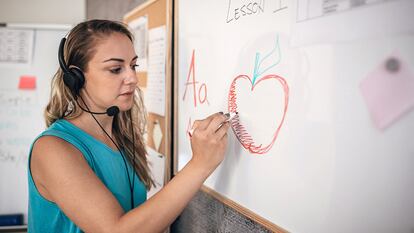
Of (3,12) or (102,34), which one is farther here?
(3,12)

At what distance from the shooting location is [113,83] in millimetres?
738

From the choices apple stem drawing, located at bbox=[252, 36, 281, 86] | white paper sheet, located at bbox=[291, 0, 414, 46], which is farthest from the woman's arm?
white paper sheet, located at bbox=[291, 0, 414, 46]

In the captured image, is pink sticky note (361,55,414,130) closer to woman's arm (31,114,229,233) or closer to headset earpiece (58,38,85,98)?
woman's arm (31,114,229,233)

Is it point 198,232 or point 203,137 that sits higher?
point 203,137

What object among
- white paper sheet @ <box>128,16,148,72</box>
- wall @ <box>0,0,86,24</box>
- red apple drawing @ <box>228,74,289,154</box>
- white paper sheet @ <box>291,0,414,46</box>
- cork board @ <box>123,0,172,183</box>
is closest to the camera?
white paper sheet @ <box>291,0,414,46</box>

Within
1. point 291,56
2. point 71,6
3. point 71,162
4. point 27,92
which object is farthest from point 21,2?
point 291,56

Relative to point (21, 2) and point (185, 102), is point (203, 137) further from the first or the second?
point (21, 2)

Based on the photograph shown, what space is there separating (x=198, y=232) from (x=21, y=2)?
6.77 ft

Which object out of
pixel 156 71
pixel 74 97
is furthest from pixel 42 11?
pixel 74 97

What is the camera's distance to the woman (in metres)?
0.57

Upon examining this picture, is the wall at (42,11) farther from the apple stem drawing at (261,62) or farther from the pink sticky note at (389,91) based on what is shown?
the pink sticky note at (389,91)

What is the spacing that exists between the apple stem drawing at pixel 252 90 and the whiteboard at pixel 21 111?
5.56ft

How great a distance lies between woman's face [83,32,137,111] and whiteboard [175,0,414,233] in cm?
20

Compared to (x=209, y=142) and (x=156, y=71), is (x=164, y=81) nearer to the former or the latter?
(x=156, y=71)
